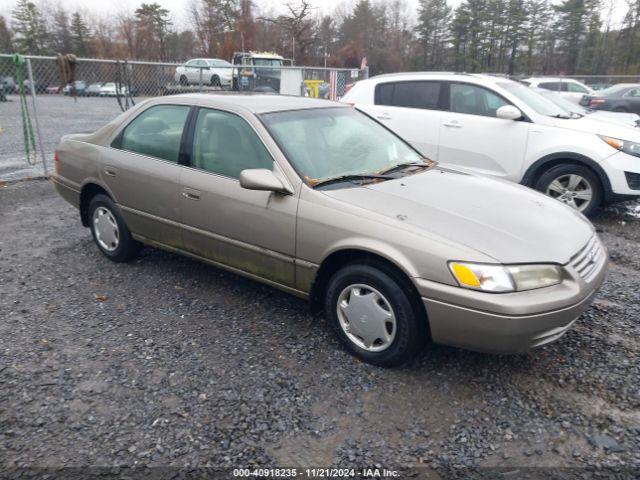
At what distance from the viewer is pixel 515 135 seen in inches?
249

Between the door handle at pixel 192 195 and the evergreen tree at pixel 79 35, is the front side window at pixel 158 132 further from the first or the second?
the evergreen tree at pixel 79 35

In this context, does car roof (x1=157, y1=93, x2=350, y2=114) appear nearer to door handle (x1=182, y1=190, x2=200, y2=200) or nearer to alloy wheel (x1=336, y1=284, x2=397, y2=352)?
door handle (x1=182, y1=190, x2=200, y2=200)

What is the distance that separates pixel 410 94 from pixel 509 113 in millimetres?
1568

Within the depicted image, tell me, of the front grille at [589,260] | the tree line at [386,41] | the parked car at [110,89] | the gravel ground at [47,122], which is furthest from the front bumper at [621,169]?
the tree line at [386,41]

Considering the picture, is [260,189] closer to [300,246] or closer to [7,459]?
[300,246]

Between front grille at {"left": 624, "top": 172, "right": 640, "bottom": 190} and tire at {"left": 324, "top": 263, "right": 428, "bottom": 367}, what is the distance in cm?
435

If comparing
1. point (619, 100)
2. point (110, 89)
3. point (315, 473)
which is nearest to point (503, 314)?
point (315, 473)

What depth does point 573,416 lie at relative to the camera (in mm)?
2695

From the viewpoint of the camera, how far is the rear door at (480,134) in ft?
20.9

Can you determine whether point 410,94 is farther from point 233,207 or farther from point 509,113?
point 233,207

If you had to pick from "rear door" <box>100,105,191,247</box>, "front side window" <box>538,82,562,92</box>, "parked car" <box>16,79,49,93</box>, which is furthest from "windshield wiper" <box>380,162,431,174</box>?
"front side window" <box>538,82,562,92</box>

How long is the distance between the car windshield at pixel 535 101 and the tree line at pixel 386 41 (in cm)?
4621

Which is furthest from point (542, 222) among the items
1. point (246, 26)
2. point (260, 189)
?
point (246, 26)

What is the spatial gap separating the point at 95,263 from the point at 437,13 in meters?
64.7
